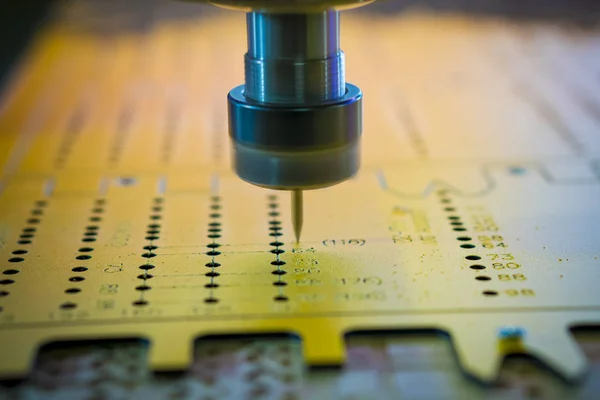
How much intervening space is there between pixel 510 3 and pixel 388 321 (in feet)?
5.64

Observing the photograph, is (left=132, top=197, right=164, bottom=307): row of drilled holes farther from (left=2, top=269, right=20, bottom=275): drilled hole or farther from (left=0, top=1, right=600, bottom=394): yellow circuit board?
(left=2, top=269, right=20, bottom=275): drilled hole

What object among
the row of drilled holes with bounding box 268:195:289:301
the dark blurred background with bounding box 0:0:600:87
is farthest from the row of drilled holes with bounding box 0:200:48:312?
the dark blurred background with bounding box 0:0:600:87

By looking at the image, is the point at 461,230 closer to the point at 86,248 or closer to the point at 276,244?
the point at 276,244

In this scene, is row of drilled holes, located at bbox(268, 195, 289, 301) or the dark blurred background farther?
the dark blurred background

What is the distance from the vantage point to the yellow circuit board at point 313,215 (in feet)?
2.64

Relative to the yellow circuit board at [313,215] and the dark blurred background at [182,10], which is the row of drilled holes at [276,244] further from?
the dark blurred background at [182,10]

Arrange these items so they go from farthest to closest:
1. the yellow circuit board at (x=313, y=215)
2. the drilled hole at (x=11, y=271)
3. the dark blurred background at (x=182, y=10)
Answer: the dark blurred background at (x=182, y=10), the drilled hole at (x=11, y=271), the yellow circuit board at (x=313, y=215)

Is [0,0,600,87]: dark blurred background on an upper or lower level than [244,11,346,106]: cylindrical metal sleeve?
upper

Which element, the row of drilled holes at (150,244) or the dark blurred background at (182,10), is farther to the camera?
the dark blurred background at (182,10)

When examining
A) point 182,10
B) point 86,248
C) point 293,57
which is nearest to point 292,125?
point 293,57

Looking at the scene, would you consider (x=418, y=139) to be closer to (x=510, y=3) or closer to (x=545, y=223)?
(x=545, y=223)

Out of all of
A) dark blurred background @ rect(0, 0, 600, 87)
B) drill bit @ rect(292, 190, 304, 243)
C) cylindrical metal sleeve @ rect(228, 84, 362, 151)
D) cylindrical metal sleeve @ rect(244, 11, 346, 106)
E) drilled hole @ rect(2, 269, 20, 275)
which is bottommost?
drilled hole @ rect(2, 269, 20, 275)

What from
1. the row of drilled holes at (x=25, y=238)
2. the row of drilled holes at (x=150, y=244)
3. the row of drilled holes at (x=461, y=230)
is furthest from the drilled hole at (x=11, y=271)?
the row of drilled holes at (x=461, y=230)

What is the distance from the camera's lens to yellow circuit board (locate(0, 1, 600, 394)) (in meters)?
0.80
